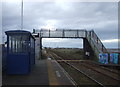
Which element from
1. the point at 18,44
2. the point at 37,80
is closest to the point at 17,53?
the point at 18,44

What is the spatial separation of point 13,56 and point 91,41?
828 inches

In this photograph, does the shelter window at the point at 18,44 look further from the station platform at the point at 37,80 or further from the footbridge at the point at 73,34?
the footbridge at the point at 73,34

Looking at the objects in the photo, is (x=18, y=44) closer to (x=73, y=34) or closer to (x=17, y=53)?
(x=17, y=53)

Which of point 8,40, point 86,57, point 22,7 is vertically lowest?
point 86,57

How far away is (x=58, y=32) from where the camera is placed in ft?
114

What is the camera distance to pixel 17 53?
42.8 feet

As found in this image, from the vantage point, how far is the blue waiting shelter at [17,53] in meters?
12.9

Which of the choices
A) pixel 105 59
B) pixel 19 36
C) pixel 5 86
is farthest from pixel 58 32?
pixel 5 86

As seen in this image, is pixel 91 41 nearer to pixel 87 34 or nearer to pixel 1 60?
pixel 87 34

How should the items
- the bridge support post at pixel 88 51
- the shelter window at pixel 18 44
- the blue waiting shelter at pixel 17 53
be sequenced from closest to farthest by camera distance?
the blue waiting shelter at pixel 17 53 < the shelter window at pixel 18 44 < the bridge support post at pixel 88 51

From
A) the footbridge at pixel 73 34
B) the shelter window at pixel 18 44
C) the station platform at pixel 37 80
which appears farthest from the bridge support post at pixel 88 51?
the station platform at pixel 37 80

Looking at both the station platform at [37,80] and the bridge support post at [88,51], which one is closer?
the station platform at [37,80]

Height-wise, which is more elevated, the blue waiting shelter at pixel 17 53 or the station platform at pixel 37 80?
the blue waiting shelter at pixel 17 53

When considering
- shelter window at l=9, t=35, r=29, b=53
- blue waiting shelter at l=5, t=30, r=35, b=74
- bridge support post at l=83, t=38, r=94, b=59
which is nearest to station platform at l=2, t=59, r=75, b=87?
blue waiting shelter at l=5, t=30, r=35, b=74
